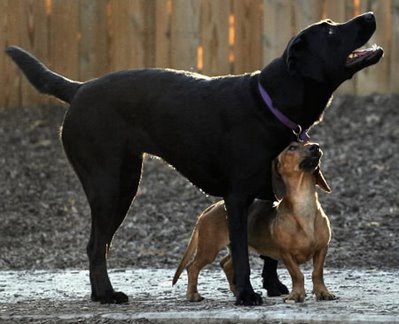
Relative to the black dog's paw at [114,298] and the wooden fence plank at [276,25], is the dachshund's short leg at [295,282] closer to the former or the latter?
the black dog's paw at [114,298]

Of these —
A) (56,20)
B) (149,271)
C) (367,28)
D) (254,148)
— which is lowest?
(149,271)

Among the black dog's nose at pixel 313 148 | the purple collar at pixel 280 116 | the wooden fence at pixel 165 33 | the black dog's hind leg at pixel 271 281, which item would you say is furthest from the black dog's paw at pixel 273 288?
the wooden fence at pixel 165 33

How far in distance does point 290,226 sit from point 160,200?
4.14 meters

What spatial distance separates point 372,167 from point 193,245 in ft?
13.6

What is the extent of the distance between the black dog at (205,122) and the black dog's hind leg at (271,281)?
1.54 feet

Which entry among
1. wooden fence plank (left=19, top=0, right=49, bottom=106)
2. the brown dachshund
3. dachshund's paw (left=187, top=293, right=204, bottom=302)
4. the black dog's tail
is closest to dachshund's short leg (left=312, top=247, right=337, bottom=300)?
the brown dachshund

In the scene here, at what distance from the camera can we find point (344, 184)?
12.1 metres

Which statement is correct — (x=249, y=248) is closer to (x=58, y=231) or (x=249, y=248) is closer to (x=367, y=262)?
(x=367, y=262)

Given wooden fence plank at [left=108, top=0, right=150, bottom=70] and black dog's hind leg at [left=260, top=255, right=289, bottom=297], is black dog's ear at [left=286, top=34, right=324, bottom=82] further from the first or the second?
wooden fence plank at [left=108, top=0, right=150, bottom=70]

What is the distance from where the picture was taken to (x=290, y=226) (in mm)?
8023

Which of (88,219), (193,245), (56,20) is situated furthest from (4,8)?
(193,245)

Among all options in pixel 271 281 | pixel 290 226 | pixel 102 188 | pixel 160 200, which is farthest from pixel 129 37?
pixel 290 226

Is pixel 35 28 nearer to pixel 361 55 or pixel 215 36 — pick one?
pixel 215 36

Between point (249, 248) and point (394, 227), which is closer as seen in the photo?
point (249, 248)
